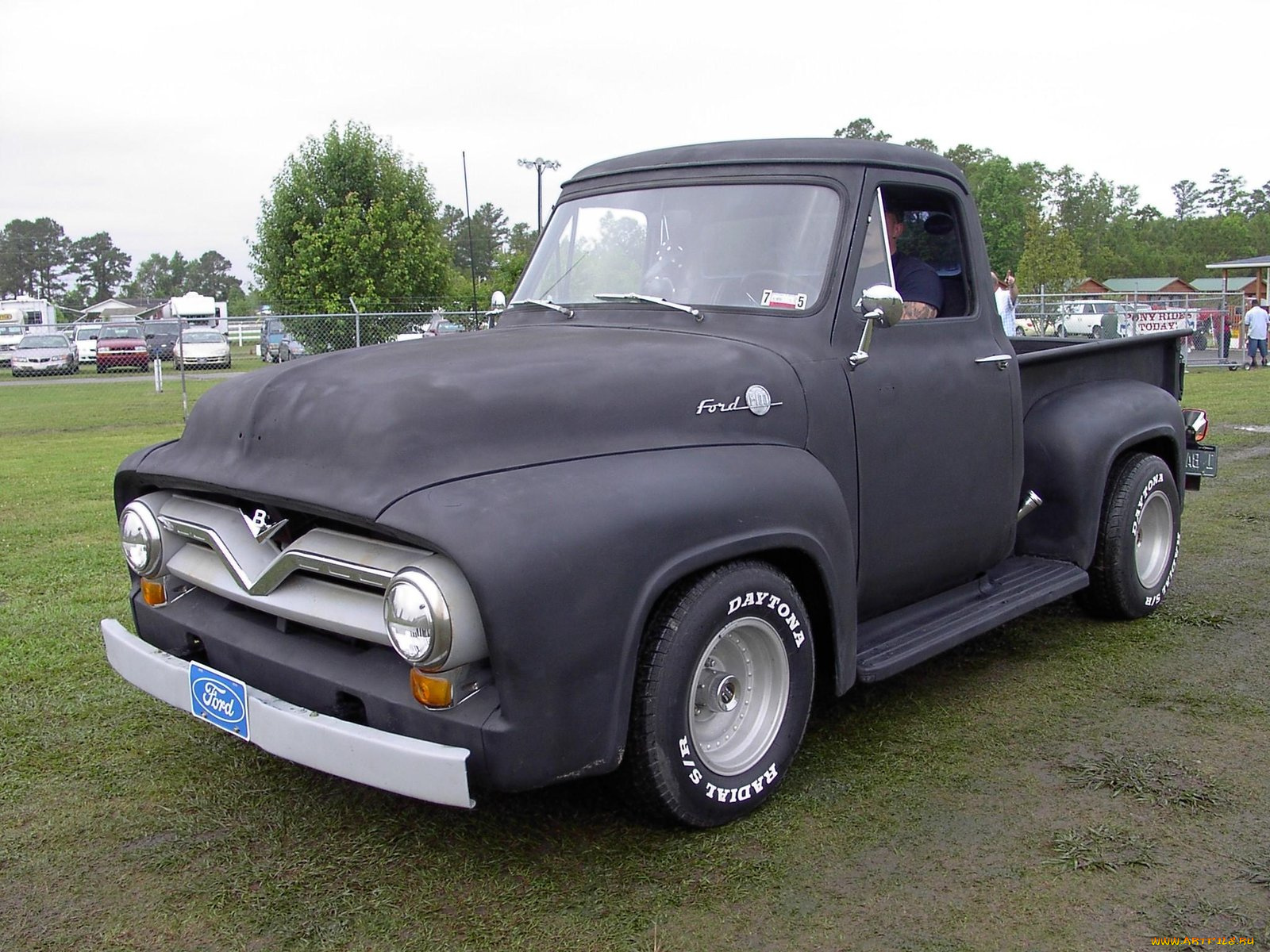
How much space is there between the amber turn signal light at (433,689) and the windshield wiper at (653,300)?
5.44 feet

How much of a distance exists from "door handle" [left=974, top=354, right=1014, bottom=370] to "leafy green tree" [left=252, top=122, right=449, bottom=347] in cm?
2580

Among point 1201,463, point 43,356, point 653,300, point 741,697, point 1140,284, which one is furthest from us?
point 1140,284

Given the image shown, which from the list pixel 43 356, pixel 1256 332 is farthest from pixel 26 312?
pixel 1256 332

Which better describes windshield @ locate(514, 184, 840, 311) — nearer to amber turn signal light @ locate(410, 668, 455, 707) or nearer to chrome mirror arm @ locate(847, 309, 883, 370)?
chrome mirror arm @ locate(847, 309, 883, 370)

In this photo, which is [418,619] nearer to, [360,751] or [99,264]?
[360,751]

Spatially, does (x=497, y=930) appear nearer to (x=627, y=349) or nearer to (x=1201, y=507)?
(x=627, y=349)

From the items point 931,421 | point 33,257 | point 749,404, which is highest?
point 33,257

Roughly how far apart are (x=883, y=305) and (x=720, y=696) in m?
1.37

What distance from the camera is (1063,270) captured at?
5491 cm

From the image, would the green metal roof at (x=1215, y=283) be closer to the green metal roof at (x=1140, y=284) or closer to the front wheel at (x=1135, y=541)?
the green metal roof at (x=1140, y=284)

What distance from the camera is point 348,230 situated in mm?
30094

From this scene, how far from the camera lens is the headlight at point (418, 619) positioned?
262 centimetres

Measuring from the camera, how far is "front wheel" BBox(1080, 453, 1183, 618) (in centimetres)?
510

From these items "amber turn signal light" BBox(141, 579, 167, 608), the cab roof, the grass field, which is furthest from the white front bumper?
the cab roof
